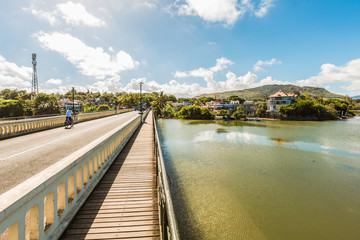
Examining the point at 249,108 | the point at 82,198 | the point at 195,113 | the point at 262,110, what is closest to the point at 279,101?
the point at 262,110

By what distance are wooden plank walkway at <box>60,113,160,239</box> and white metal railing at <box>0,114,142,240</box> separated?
298 millimetres

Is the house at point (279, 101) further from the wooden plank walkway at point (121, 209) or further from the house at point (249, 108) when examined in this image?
the wooden plank walkway at point (121, 209)

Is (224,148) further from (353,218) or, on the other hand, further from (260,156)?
(353,218)

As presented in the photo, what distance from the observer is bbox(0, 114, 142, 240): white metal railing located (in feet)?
7.83

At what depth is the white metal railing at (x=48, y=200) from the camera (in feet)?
7.83

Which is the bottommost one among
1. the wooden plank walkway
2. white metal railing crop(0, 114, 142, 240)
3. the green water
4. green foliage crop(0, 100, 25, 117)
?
the green water

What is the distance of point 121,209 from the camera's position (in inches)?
186

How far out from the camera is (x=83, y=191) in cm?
489

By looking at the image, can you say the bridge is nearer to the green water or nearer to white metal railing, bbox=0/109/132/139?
the green water

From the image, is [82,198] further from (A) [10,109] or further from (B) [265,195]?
(A) [10,109]

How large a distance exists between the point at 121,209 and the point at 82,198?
3.70ft

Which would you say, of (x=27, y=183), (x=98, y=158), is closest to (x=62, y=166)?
(x=27, y=183)

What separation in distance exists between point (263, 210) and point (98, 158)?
10577 millimetres

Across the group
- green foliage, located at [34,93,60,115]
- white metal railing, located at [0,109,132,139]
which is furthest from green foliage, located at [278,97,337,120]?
green foliage, located at [34,93,60,115]
